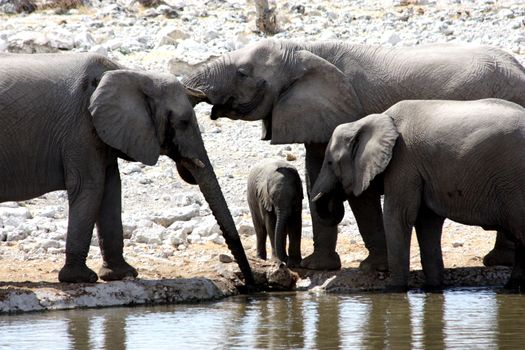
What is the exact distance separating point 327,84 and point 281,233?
4.52 ft

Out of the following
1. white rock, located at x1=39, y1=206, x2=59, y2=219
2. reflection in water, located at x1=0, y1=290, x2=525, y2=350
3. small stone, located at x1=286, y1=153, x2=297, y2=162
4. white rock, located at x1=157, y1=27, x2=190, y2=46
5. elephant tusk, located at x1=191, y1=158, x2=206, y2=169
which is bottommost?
reflection in water, located at x1=0, y1=290, x2=525, y2=350

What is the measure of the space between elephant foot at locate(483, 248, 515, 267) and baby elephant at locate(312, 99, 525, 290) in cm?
97

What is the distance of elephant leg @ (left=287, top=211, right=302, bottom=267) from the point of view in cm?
1431

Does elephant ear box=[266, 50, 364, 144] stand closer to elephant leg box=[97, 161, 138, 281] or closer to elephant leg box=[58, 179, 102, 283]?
elephant leg box=[97, 161, 138, 281]

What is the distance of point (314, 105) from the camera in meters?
14.1

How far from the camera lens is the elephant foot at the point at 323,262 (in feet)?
45.6

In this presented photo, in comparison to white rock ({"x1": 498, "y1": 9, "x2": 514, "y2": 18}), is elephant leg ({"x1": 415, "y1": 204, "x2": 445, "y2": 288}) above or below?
below

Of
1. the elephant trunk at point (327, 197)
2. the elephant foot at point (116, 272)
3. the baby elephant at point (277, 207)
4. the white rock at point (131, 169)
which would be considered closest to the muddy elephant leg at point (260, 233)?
the baby elephant at point (277, 207)

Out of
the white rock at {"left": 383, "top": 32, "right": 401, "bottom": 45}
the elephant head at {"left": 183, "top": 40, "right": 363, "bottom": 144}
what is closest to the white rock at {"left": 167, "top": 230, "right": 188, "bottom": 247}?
the elephant head at {"left": 183, "top": 40, "right": 363, "bottom": 144}

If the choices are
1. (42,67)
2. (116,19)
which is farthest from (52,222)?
(116,19)

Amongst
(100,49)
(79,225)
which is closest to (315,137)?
(79,225)

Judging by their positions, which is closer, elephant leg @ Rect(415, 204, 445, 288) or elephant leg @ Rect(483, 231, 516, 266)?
elephant leg @ Rect(415, 204, 445, 288)

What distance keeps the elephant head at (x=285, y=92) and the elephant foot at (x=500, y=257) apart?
5.69ft

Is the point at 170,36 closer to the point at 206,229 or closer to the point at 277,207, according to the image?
the point at 206,229
